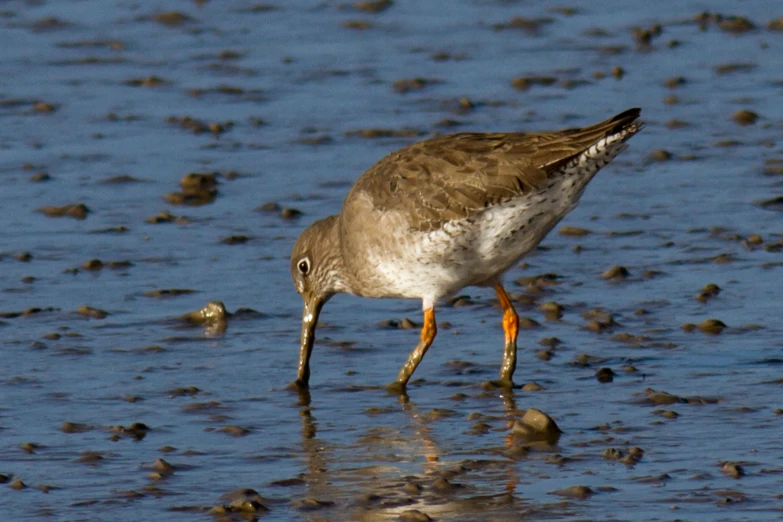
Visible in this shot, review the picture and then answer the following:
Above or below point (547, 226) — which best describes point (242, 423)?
below

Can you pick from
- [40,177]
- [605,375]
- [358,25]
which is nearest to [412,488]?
[605,375]

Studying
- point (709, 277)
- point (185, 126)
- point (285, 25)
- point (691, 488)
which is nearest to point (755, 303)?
point (709, 277)

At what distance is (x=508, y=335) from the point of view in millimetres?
10273

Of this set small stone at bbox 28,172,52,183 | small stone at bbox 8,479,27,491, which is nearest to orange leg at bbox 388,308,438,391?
small stone at bbox 8,479,27,491

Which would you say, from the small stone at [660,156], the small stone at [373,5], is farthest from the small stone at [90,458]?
the small stone at [373,5]

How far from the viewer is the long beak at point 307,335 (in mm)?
10000

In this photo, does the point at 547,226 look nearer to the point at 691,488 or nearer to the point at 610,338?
the point at 610,338

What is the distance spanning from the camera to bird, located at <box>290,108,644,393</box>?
389 inches

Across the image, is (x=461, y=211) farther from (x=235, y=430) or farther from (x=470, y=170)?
(x=235, y=430)

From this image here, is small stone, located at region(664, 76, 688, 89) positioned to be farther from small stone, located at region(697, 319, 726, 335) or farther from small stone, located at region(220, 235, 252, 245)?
small stone, located at region(697, 319, 726, 335)

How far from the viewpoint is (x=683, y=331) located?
10.6 m

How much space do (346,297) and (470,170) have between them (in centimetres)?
229

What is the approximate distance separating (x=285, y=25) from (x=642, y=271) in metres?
8.88

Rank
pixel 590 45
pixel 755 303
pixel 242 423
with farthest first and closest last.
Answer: pixel 590 45 < pixel 755 303 < pixel 242 423
